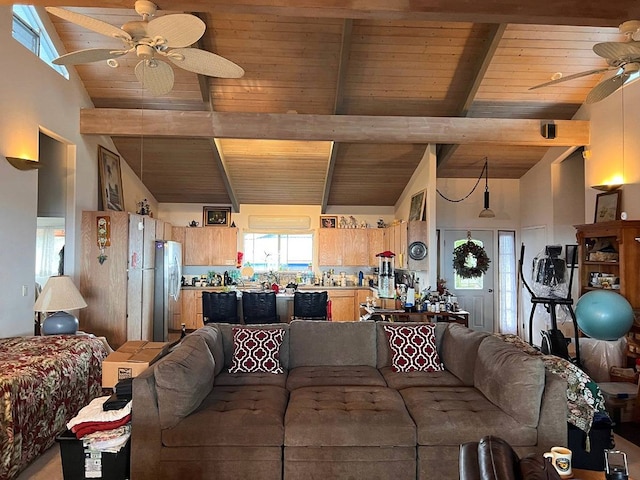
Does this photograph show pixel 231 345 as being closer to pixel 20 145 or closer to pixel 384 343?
pixel 384 343

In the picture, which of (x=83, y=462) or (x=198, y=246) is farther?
(x=198, y=246)

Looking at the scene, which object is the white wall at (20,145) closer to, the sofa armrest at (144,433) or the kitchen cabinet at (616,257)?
the sofa armrest at (144,433)

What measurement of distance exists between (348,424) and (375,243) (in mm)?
6219

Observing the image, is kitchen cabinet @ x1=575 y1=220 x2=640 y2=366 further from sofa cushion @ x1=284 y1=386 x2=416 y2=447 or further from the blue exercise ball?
sofa cushion @ x1=284 y1=386 x2=416 y2=447

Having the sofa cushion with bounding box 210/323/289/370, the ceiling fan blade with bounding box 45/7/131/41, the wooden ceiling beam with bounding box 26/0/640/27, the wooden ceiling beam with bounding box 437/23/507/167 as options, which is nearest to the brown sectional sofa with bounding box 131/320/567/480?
the sofa cushion with bounding box 210/323/289/370

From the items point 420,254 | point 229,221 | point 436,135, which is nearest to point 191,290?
point 229,221

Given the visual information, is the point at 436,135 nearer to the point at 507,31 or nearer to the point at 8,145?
the point at 507,31

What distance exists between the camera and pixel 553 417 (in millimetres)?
2771

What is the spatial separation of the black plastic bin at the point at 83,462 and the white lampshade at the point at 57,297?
2010 millimetres

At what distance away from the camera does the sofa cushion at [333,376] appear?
342 centimetres

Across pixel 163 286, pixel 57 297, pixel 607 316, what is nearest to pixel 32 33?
pixel 57 297

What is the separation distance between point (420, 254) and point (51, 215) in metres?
5.24

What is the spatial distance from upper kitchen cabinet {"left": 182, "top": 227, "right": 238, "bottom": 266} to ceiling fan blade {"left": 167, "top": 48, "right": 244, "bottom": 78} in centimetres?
557

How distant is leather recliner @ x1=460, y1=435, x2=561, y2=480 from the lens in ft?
3.67
